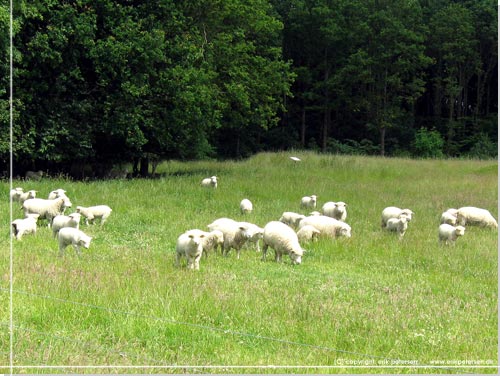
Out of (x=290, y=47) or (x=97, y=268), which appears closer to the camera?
(x=97, y=268)

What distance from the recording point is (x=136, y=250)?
38.8 ft

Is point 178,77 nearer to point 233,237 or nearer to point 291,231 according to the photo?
point 233,237

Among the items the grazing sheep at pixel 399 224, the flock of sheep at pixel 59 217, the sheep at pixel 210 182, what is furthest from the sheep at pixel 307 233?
the sheep at pixel 210 182

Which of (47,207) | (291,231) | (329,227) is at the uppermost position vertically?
(291,231)

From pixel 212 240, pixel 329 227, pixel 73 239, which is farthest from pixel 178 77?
pixel 73 239

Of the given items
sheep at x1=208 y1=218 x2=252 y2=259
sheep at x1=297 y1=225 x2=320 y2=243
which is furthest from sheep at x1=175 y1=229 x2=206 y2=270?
sheep at x1=297 y1=225 x2=320 y2=243

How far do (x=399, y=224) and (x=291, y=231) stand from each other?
415 cm

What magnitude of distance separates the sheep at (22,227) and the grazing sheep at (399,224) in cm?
858

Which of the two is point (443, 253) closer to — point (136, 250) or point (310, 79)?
point (136, 250)

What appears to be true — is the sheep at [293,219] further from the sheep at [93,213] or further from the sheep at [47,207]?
the sheep at [47,207]

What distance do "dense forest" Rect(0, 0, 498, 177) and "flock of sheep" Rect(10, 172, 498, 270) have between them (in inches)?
375

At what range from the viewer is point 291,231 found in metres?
11.6

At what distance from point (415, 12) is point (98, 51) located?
39.0 meters

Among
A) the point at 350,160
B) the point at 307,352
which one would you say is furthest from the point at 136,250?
the point at 350,160
